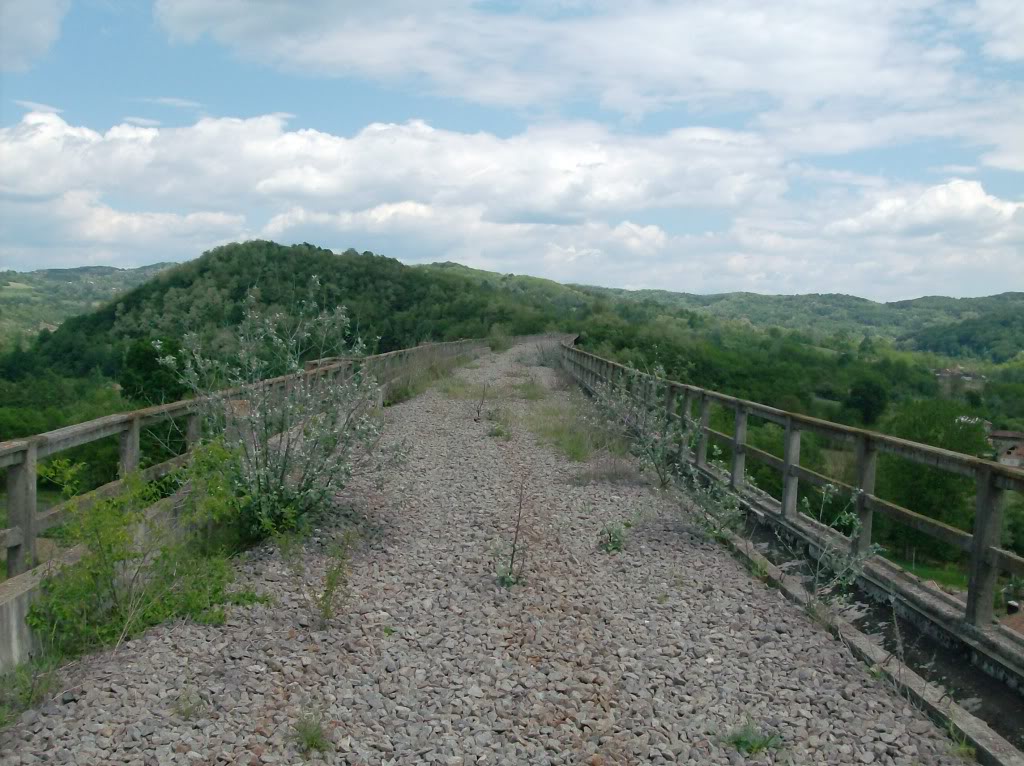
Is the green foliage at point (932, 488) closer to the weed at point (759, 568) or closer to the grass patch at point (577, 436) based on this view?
the grass patch at point (577, 436)

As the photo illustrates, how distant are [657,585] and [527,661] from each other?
6.43ft

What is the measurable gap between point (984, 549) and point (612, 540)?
3423 mm

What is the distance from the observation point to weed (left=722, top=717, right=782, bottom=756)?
4.32 metres

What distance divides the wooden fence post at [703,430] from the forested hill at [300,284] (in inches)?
1394

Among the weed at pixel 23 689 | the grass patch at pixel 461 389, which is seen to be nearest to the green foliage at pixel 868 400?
the grass patch at pixel 461 389

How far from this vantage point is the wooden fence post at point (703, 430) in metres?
11.1

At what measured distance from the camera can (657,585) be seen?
275 inches

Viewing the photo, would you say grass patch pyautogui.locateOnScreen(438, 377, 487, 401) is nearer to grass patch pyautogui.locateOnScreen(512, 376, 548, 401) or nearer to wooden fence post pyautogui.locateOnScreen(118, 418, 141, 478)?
grass patch pyautogui.locateOnScreen(512, 376, 548, 401)

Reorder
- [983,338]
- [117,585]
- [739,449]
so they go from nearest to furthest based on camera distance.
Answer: [117,585]
[739,449]
[983,338]

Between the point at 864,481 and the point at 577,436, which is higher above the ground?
the point at 864,481

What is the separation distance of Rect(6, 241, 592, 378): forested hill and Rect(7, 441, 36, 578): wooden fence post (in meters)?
40.9

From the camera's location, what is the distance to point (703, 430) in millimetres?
11094

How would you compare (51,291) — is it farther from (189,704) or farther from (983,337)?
(189,704)

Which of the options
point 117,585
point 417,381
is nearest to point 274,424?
point 117,585
